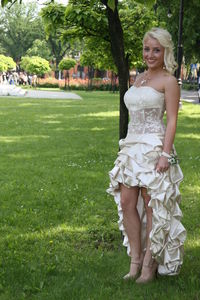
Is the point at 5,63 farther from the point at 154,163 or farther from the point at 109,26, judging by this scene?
the point at 154,163

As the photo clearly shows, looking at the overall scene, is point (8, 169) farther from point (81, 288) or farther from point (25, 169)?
point (81, 288)

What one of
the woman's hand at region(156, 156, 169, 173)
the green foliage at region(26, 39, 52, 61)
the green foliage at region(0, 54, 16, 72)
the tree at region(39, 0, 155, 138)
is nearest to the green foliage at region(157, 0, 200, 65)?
the tree at region(39, 0, 155, 138)

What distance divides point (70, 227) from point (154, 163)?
2.28 meters

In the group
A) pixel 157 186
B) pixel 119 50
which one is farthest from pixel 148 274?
pixel 119 50

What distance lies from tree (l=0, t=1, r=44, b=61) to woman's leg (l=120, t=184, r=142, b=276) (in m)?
86.1

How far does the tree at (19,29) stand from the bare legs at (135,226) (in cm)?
8615

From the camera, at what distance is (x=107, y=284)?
4.11m

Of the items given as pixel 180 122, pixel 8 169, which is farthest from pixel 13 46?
pixel 8 169

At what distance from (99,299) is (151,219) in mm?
766

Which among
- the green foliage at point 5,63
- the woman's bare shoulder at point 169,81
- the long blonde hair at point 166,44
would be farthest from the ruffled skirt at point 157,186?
the green foliage at point 5,63

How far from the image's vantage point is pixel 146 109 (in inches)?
153

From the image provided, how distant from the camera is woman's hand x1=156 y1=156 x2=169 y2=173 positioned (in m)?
3.79

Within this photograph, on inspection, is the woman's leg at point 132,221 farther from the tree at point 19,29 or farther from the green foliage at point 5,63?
the tree at point 19,29

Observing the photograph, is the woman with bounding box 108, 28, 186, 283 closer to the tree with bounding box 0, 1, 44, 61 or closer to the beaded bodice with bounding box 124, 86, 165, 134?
the beaded bodice with bounding box 124, 86, 165, 134
